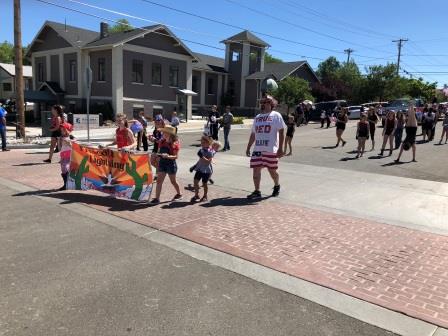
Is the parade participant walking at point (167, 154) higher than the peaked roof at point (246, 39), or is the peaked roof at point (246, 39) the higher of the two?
the peaked roof at point (246, 39)

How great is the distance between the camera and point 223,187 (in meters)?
9.59

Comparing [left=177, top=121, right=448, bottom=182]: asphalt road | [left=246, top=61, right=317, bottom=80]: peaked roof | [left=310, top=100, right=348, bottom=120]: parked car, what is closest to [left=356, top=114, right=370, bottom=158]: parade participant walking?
[left=177, top=121, right=448, bottom=182]: asphalt road

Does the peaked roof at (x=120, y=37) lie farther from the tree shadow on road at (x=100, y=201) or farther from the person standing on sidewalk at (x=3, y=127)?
the tree shadow on road at (x=100, y=201)

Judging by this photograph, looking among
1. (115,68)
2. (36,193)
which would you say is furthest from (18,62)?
(36,193)

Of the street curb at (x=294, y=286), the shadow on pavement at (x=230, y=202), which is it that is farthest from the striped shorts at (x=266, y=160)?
the street curb at (x=294, y=286)

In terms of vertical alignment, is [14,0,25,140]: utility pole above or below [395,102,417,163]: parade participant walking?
above

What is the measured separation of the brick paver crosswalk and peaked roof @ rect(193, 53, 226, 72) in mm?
34810

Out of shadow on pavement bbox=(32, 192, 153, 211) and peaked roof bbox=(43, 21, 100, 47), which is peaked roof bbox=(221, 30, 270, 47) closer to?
peaked roof bbox=(43, 21, 100, 47)

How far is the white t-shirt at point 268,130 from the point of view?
321 inches

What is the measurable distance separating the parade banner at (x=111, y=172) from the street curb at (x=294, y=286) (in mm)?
1160

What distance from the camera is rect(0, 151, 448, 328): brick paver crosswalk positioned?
15.0 ft

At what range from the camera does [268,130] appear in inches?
322

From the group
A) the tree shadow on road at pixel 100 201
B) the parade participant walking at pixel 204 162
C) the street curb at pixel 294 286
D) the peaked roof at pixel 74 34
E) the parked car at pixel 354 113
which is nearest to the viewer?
the street curb at pixel 294 286

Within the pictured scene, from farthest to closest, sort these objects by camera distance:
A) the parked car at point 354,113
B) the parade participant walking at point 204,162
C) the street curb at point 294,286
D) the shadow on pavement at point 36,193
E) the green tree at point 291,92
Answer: the parked car at point 354,113
the green tree at point 291,92
the shadow on pavement at point 36,193
the parade participant walking at point 204,162
the street curb at point 294,286
